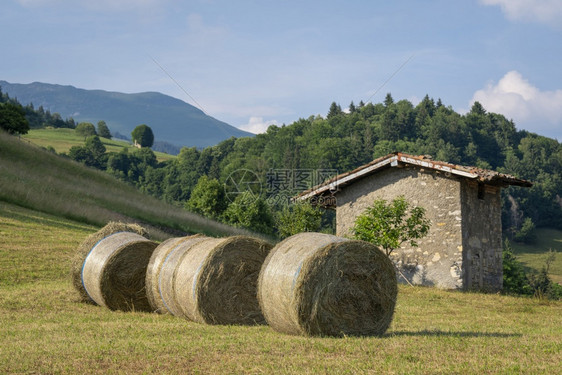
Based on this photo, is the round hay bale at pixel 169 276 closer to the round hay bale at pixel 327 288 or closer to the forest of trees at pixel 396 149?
the round hay bale at pixel 327 288

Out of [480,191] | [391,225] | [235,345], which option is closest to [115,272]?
[235,345]

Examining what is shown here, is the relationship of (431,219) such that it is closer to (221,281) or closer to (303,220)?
(303,220)

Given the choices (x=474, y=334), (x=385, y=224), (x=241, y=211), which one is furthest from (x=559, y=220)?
(x=474, y=334)

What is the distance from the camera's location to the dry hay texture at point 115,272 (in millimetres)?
12320

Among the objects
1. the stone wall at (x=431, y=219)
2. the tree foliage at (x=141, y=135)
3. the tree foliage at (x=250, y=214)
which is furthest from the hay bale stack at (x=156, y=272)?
the tree foliage at (x=141, y=135)

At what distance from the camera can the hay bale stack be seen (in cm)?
Answer: 1149

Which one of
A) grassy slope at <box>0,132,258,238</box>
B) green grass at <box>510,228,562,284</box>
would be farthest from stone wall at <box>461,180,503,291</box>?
green grass at <box>510,228,562,284</box>

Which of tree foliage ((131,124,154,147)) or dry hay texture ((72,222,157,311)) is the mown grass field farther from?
tree foliage ((131,124,154,147))

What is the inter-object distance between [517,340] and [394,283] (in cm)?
186

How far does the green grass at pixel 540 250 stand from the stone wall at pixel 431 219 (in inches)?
2903

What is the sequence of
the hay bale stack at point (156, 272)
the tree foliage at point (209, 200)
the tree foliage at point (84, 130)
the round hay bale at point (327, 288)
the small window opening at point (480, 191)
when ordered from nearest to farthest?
the round hay bale at point (327, 288)
the hay bale stack at point (156, 272)
the small window opening at point (480, 191)
the tree foliage at point (209, 200)
the tree foliage at point (84, 130)

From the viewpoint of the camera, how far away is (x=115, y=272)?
Result: 40.5 ft

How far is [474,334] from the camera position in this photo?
31.2 ft

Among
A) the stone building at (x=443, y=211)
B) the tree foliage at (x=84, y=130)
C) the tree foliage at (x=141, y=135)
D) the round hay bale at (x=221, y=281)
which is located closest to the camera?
the round hay bale at (x=221, y=281)
